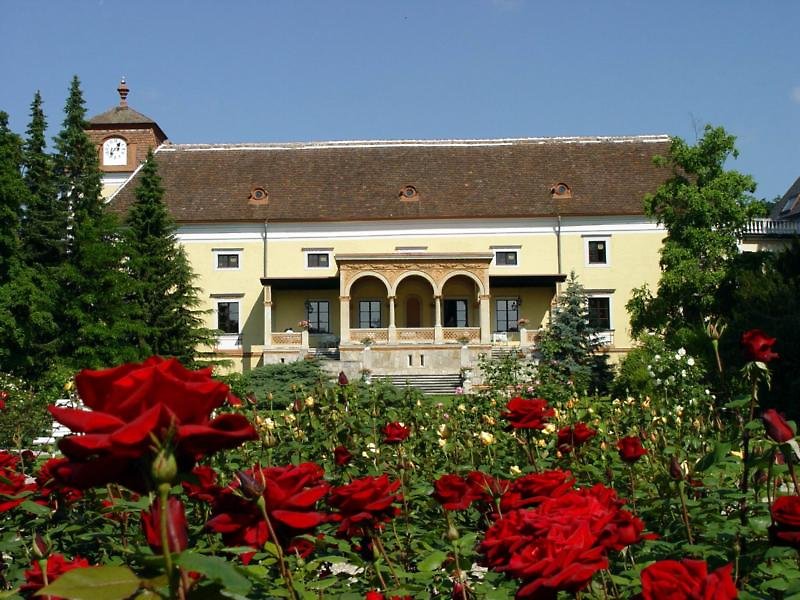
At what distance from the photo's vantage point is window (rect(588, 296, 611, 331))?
1533 inches

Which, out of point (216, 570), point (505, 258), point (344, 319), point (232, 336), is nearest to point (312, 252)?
point (344, 319)

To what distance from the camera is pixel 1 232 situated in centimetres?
2770

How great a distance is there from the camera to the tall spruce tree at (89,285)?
2727cm

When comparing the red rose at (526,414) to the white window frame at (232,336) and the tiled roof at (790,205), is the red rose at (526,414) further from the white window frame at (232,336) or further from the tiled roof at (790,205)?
the tiled roof at (790,205)

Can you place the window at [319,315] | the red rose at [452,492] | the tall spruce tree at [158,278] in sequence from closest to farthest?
1. the red rose at [452,492]
2. the tall spruce tree at [158,278]
3. the window at [319,315]

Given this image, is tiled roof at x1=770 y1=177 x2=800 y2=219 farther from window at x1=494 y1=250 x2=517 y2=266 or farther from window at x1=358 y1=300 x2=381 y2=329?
window at x1=358 y1=300 x2=381 y2=329

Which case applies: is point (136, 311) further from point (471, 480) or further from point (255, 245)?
point (471, 480)

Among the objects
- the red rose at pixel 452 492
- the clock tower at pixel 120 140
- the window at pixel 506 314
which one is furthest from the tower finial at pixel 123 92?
the red rose at pixel 452 492

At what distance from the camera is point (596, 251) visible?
39281 millimetres

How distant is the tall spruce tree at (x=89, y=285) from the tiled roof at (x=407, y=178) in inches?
360

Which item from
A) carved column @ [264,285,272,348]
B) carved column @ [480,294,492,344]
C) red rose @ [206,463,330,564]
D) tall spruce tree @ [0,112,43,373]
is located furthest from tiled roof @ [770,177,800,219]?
red rose @ [206,463,330,564]

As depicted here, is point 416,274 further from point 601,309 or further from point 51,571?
point 51,571

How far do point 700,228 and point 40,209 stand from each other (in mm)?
22245

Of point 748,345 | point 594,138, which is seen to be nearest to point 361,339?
point 594,138
